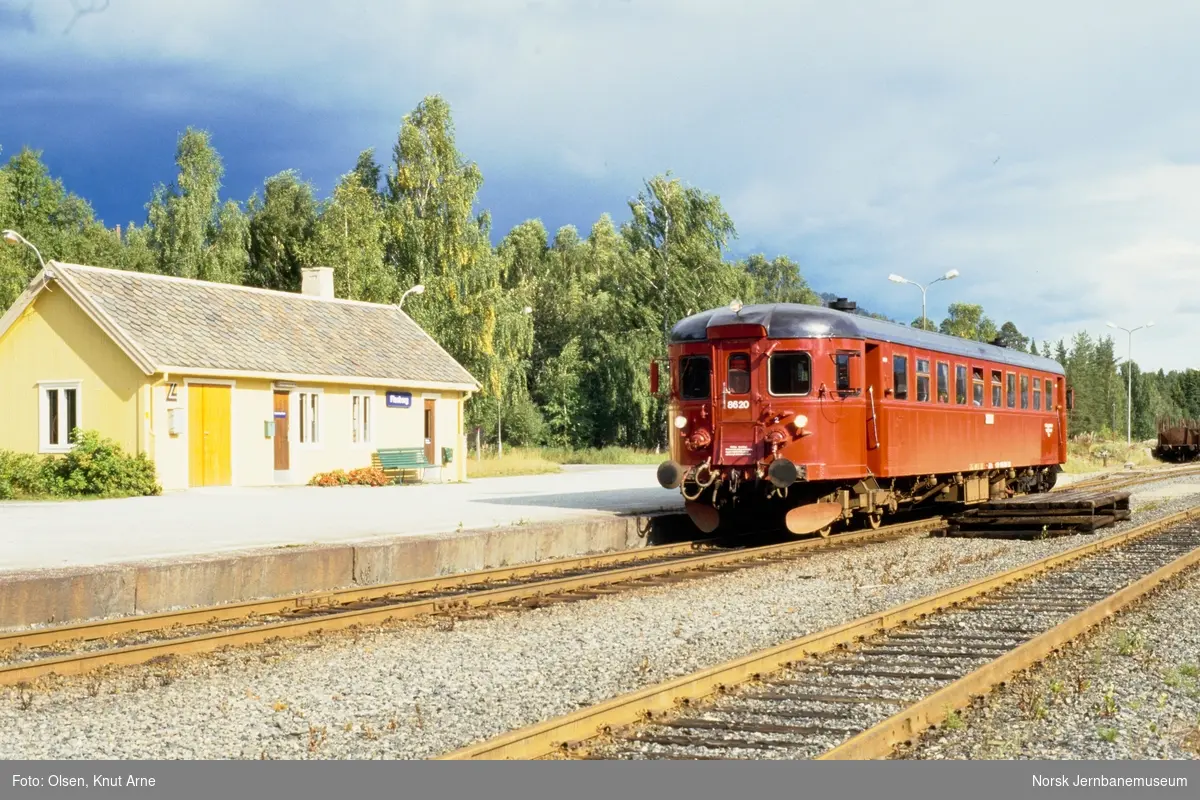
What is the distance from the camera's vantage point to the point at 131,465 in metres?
23.9

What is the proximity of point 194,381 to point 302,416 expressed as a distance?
3.27 metres

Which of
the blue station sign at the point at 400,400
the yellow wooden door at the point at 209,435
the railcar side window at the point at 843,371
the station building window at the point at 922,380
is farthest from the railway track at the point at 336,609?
the blue station sign at the point at 400,400

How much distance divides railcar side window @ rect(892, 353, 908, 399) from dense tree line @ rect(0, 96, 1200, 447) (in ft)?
94.5

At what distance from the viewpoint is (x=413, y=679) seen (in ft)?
25.2

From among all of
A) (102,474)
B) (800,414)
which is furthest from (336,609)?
Answer: (102,474)

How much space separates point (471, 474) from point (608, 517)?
753 inches

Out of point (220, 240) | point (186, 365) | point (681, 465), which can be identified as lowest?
point (681, 465)

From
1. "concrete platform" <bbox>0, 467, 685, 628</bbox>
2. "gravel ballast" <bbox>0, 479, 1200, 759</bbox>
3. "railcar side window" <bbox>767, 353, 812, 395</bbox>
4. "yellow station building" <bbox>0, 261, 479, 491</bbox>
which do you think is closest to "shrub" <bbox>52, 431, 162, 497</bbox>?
"yellow station building" <bbox>0, 261, 479, 491</bbox>

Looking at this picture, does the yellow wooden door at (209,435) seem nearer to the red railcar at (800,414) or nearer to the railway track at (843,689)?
the red railcar at (800,414)

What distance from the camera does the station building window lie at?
17.6 m

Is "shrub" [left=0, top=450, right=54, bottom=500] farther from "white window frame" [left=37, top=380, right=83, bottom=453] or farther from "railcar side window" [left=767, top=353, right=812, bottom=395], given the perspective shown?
"railcar side window" [left=767, top=353, right=812, bottom=395]

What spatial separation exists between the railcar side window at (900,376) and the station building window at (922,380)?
1.62 feet

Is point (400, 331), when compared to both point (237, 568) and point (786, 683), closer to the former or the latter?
point (237, 568)

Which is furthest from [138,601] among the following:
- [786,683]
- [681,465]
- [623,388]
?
[623,388]
